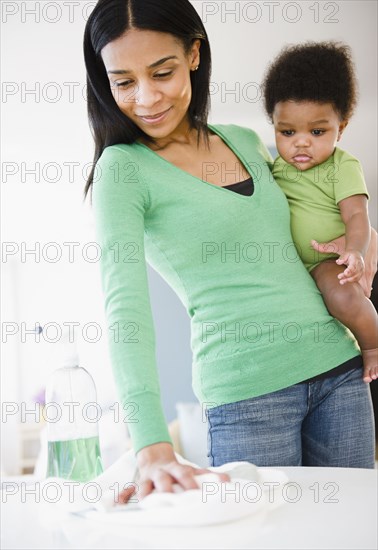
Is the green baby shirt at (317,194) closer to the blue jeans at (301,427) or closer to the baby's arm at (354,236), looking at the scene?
the baby's arm at (354,236)

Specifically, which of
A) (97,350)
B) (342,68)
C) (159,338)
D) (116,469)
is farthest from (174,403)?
(116,469)

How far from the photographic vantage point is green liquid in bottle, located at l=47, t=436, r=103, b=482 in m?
0.98

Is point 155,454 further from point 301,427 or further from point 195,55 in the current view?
point 195,55

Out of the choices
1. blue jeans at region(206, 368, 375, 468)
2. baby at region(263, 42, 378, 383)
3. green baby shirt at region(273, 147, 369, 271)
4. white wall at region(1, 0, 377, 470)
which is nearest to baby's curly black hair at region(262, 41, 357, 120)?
baby at region(263, 42, 378, 383)

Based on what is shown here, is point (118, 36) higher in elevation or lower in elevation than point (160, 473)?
higher

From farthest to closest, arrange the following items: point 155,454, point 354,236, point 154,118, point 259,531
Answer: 1. point 354,236
2. point 154,118
3. point 155,454
4. point 259,531

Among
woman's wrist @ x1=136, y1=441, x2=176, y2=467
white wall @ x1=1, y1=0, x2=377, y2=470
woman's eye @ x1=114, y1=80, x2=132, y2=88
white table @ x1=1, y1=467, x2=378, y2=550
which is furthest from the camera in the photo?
white wall @ x1=1, y1=0, x2=377, y2=470

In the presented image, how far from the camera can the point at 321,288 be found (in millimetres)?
1189

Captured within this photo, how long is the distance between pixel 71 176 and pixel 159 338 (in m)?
1.13

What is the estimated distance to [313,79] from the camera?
1356 mm

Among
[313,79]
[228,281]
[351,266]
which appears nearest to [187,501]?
[228,281]

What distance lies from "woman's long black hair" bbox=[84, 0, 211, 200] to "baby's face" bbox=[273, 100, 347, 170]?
176mm

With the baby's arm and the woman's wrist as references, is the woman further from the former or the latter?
the woman's wrist

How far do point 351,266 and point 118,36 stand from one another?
0.51m
